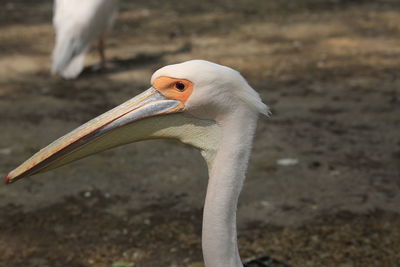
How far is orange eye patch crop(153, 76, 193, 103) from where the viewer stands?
84.4 inches

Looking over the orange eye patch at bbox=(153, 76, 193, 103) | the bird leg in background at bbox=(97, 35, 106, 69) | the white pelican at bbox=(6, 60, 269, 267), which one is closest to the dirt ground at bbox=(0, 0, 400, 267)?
the bird leg in background at bbox=(97, 35, 106, 69)

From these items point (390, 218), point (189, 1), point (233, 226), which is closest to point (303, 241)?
point (390, 218)

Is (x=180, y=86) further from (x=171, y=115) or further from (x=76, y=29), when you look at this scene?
(x=76, y=29)

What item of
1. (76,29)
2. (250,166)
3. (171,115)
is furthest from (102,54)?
(171,115)

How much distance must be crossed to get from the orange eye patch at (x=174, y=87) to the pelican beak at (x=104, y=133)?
20 millimetres

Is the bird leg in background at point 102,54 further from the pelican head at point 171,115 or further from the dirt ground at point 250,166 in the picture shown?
the pelican head at point 171,115

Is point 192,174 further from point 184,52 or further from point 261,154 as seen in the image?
point 184,52

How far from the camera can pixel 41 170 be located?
7.11ft

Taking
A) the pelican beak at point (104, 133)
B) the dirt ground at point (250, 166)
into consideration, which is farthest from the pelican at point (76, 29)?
the pelican beak at point (104, 133)

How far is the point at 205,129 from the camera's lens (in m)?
2.19

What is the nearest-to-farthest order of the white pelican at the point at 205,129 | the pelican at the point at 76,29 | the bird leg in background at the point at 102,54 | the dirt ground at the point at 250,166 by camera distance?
the white pelican at the point at 205,129, the dirt ground at the point at 250,166, the pelican at the point at 76,29, the bird leg in background at the point at 102,54

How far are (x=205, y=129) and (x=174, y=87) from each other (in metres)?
0.18

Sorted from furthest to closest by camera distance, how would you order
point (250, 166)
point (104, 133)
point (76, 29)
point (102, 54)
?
point (102, 54), point (76, 29), point (250, 166), point (104, 133)

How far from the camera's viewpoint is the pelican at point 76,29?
6652 mm
